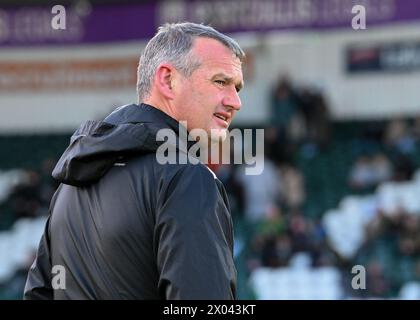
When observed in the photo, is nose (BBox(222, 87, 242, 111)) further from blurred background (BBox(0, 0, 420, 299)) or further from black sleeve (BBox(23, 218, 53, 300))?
blurred background (BBox(0, 0, 420, 299))

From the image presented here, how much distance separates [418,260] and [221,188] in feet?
29.4

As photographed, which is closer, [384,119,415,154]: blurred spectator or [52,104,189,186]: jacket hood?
[52,104,189,186]: jacket hood

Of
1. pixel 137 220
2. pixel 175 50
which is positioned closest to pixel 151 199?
pixel 137 220

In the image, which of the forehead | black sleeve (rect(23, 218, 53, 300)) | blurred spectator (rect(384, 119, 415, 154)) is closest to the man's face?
the forehead

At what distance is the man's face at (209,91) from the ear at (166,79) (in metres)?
0.02

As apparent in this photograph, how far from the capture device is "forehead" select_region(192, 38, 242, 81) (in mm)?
2400

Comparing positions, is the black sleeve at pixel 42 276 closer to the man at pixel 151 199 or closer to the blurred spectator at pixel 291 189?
the man at pixel 151 199

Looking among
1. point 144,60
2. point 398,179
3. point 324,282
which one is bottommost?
point 324,282

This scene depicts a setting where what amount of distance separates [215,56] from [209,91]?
0.29ft

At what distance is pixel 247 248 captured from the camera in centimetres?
1184

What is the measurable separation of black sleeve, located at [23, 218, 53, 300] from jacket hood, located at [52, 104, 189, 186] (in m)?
0.23

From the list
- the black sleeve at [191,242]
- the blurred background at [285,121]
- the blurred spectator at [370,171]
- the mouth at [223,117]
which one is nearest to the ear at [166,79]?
the mouth at [223,117]
